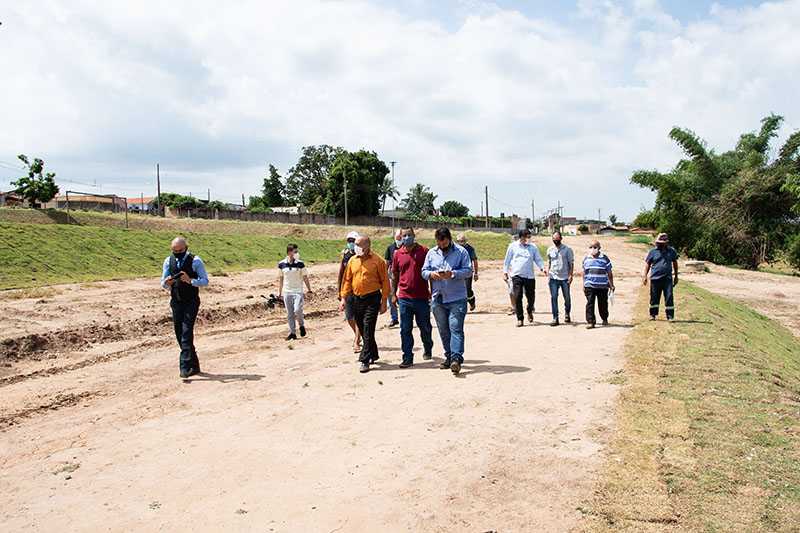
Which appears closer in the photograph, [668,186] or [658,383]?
[658,383]

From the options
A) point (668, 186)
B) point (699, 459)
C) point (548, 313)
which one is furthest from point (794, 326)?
point (668, 186)

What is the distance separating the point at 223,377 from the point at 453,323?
351cm

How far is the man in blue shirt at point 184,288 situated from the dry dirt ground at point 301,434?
46 centimetres

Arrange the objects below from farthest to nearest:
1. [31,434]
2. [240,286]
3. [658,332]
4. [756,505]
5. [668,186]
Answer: [668,186]
[240,286]
[658,332]
[31,434]
[756,505]

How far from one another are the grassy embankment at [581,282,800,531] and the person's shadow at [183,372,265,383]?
5.05m

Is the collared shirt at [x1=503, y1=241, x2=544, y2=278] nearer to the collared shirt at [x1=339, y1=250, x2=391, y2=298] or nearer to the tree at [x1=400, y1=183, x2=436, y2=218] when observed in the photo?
the collared shirt at [x1=339, y1=250, x2=391, y2=298]

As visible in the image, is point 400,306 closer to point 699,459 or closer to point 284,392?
point 284,392

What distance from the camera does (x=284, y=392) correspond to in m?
7.34

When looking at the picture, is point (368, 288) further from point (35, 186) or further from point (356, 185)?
Result: point (356, 185)

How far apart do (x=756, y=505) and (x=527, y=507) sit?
1.51 metres

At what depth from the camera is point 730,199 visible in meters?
37.1

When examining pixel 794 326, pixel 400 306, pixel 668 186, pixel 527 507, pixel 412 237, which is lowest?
pixel 794 326

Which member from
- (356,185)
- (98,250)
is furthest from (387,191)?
(98,250)

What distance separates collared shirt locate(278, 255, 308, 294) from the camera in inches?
426
